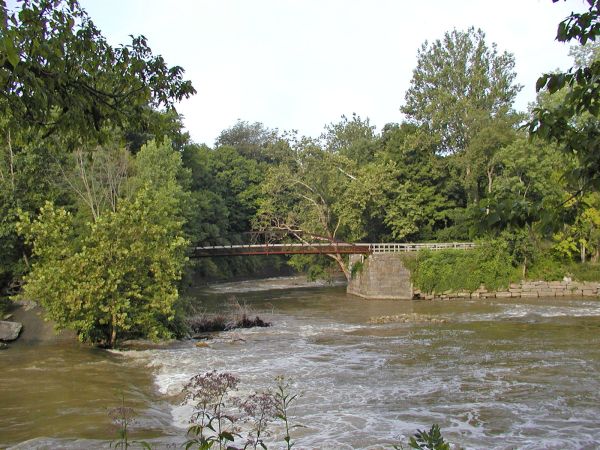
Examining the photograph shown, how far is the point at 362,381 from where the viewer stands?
14.7 meters

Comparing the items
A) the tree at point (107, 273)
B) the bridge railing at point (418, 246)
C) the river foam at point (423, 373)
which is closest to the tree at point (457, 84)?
the bridge railing at point (418, 246)

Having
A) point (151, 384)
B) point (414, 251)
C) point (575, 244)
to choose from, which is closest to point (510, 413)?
point (151, 384)

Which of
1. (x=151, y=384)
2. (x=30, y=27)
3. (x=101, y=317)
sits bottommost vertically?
(x=151, y=384)

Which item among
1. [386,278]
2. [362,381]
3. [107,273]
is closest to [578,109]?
[362,381]

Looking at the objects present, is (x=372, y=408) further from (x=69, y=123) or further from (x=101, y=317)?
(x=101, y=317)

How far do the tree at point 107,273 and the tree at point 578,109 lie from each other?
15.4 metres

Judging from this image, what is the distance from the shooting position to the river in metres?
10.6

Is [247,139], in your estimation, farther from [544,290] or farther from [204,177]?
[544,290]

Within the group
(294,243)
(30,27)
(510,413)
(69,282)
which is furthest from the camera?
(294,243)

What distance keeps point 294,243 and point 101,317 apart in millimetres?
23838

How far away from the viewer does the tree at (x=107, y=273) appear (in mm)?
17953

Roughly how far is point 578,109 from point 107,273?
16238 millimetres

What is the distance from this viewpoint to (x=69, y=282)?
1797 cm

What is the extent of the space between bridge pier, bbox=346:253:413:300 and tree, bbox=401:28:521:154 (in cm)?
1220
